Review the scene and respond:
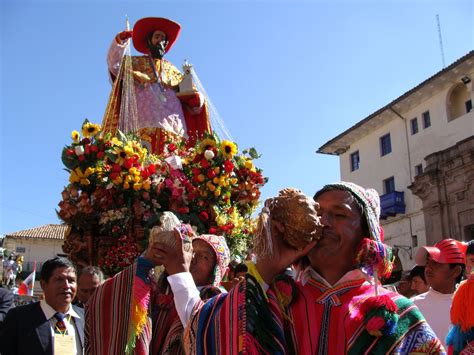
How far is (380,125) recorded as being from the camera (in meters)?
30.4

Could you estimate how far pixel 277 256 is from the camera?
1670 millimetres

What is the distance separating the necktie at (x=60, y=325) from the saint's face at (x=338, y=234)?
256cm

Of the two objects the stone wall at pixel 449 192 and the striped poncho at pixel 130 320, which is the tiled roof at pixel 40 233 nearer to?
the stone wall at pixel 449 192

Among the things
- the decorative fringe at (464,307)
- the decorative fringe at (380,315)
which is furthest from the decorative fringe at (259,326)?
the decorative fringe at (464,307)

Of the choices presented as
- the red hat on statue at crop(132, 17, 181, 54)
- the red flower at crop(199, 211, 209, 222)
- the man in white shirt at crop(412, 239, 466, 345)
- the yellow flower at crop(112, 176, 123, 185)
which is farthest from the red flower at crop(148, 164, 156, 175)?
the red hat on statue at crop(132, 17, 181, 54)

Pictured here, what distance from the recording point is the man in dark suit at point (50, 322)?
3.61 metres

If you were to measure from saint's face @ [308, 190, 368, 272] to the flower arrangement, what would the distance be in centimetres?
244

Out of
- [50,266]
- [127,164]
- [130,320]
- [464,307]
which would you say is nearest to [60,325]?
[50,266]

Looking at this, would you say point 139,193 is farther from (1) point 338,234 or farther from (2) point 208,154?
(1) point 338,234

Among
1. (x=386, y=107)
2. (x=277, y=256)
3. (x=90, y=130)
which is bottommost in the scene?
(x=277, y=256)

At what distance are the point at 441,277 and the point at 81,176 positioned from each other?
3.06 metres

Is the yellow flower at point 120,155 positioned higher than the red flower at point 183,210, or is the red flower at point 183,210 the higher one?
the yellow flower at point 120,155

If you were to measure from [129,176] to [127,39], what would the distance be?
3525mm

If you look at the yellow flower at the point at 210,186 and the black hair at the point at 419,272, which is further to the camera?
the black hair at the point at 419,272
